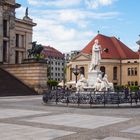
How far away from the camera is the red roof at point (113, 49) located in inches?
4451

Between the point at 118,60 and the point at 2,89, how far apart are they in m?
67.3

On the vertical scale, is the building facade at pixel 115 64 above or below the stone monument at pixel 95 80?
above

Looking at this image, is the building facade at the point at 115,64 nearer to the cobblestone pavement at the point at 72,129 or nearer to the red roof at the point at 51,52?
the red roof at the point at 51,52

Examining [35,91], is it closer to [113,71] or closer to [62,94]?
[62,94]

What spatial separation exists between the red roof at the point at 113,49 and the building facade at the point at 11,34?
35.1 meters

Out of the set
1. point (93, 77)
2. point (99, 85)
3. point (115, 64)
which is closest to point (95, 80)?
point (93, 77)

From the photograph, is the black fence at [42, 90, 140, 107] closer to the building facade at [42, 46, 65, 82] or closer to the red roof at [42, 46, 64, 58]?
the building facade at [42, 46, 65, 82]

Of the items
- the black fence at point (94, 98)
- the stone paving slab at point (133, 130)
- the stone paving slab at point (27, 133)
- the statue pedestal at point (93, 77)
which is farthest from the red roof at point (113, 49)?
the stone paving slab at point (27, 133)

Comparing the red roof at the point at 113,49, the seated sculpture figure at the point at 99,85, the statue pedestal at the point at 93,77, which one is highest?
the red roof at the point at 113,49

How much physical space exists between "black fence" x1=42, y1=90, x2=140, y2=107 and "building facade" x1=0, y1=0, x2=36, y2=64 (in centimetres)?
4159

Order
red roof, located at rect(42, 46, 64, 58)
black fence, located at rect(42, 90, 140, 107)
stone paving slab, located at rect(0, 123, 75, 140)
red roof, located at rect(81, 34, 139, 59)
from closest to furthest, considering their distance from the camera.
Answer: stone paving slab, located at rect(0, 123, 75, 140), black fence, located at rect(42, 90, 140, 107), red roof, located at rect(81, 34, 139, 59), red roof, located at rect(42, 46, 64, 58)

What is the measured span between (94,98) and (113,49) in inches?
3495

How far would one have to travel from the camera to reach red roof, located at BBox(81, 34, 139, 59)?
113 m

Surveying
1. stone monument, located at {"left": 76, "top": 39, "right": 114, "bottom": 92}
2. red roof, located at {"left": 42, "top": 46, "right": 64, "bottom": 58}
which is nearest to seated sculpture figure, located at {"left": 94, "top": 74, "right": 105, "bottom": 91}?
stone monument, located at {"left": 76, "top": 39, "right": 114, "bottom": 92}
